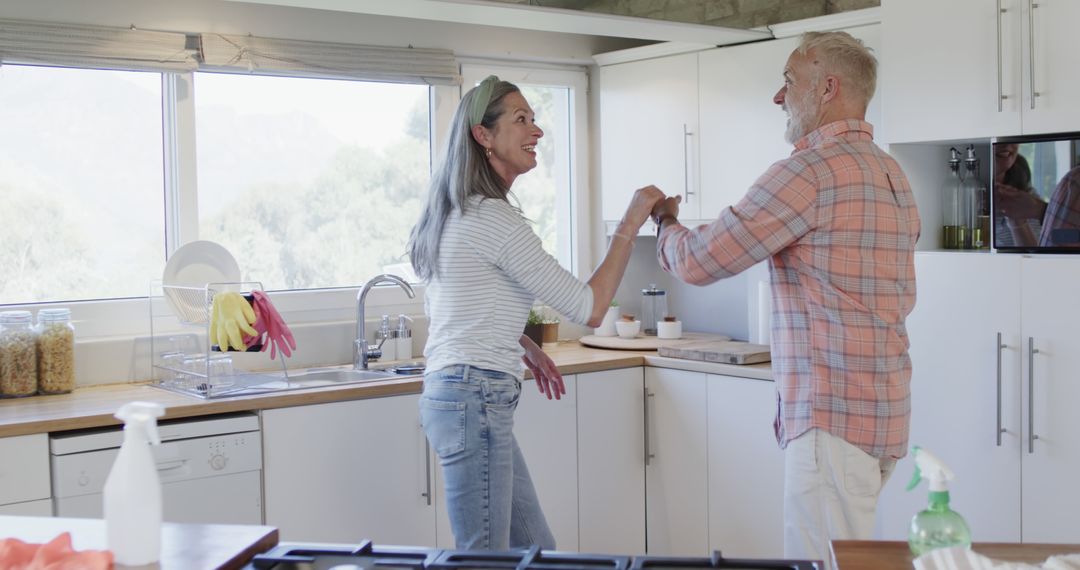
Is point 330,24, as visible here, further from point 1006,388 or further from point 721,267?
point 1006,388

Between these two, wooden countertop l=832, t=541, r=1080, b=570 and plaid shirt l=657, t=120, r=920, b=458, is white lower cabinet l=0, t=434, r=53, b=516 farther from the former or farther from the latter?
wooden countertop l=832, t=541, r=1080, b=570

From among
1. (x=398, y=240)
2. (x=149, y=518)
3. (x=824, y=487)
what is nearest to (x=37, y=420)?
(x=149, y=518)

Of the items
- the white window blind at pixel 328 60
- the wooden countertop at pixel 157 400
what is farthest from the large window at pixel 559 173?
the wooden countertop at pixel 157 400

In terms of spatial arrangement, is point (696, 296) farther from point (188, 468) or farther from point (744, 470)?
point (188, 468)

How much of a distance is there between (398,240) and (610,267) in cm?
177

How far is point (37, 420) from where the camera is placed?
2.82 m

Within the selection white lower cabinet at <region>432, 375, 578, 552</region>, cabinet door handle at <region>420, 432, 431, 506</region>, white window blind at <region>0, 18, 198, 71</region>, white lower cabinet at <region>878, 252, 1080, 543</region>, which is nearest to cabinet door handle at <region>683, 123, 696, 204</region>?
white lower cabinet at <region>432, 375, 578, 552</region>

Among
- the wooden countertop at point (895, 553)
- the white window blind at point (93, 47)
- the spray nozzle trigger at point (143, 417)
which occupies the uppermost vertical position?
the white window blind at point (93, 47)

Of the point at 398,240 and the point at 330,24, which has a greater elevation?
the point at 330,24

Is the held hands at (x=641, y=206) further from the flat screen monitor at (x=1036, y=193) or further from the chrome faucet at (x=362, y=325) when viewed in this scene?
the chrome faucet at (x=362, y=325)

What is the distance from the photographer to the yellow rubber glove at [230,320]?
320cm

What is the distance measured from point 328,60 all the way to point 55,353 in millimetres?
1360

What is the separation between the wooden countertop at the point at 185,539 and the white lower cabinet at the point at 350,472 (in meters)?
1.30

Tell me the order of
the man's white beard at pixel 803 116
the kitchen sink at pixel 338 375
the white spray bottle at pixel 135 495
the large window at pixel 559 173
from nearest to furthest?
the white spray bottle at pixel 135 495 < the man's white beard at pixel 803 116 < the kitchen sink at pixel 338 375 < the large window at pixel 559 173
